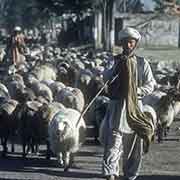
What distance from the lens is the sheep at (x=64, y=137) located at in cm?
1152

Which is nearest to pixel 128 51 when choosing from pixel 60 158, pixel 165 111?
pixel 60 158

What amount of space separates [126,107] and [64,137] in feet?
7.75

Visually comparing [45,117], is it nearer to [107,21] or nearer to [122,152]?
[122,152]

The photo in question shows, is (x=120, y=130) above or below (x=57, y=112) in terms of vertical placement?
above

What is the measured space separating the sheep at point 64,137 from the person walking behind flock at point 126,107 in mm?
2047

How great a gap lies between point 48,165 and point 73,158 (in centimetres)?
45

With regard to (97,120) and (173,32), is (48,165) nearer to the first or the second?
(97,120)

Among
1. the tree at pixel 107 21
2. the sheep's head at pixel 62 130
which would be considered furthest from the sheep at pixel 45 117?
the tree at pixel 107 21

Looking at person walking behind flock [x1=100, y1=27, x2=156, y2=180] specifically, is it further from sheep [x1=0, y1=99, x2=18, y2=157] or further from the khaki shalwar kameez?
sheep [x1=0, y1=99, x2=18, y2=157]

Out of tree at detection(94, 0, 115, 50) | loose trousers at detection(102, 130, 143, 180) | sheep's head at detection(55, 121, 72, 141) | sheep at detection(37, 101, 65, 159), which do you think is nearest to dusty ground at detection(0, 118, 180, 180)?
sheep at detection(37, 101, 65, 159)

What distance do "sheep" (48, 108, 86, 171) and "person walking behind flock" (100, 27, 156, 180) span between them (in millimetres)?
2047

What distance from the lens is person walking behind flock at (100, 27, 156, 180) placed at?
9.27m

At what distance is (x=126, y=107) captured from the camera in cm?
939

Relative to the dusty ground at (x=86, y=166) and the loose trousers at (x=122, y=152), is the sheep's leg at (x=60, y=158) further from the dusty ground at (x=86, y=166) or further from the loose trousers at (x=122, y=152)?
the loose trousers at (x=122, y=152)
